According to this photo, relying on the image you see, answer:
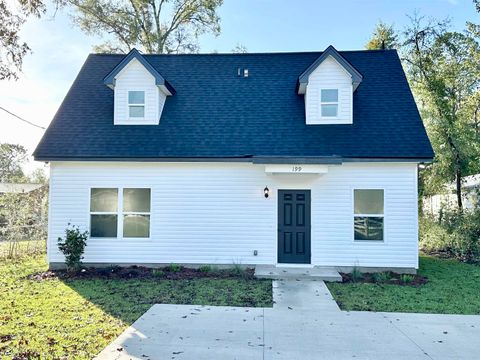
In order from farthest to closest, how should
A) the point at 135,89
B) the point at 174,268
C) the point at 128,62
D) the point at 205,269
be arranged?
the point at 135,89 → the point at 128,62 → the point at 174,268 → the point at 205,269

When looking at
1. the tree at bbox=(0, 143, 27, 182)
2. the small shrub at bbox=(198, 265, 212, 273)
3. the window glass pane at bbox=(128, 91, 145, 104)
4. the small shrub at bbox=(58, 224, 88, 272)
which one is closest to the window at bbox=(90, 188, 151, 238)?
the small shrub at bbox=(58, 224, 88, 272)

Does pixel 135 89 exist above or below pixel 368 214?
above

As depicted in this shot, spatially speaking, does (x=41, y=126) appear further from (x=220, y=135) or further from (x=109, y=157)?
(x=220, y=135)

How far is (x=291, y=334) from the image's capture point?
548 centimetres

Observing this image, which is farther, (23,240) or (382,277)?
(23,240)

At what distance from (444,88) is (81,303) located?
1752 centimetres

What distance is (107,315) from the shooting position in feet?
20.8

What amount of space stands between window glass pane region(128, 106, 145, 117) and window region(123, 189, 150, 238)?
101 inches

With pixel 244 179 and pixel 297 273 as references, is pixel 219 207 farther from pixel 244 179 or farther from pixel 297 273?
pixel 297 273

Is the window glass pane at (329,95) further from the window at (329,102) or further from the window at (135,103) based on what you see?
the window at (135,103)

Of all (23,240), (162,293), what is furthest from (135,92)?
(23,240)

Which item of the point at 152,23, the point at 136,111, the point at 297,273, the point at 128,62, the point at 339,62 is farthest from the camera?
the point at 152,23

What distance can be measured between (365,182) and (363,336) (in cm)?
559

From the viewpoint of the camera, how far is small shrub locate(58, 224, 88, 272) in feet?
32.0
